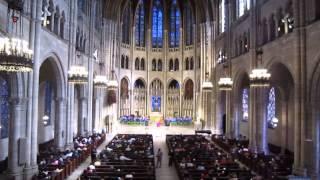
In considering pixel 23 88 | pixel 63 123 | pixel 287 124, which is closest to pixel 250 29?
pixel 287 124

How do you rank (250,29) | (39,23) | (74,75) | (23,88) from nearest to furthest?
1. (23,88)
2. (39,23)
3. (74,75)
4. (250,29)

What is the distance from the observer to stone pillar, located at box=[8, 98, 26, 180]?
1941 cm

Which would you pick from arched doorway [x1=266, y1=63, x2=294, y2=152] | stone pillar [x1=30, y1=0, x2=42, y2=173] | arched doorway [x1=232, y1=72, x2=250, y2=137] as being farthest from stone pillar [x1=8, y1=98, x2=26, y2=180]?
arched doorway [x1=232, y1=72, x2=250, y2=137]

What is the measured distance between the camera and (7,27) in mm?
17781

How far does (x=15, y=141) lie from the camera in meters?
19.6

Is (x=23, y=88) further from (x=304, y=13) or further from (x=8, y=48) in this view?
(x=304, y=13)

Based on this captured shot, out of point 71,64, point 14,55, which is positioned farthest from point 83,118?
point 14,55

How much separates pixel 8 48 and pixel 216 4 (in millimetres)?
40481

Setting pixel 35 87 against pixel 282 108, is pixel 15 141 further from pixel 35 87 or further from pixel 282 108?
pixel 282 108

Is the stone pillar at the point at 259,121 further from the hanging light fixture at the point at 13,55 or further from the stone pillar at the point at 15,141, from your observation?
the hanging light fixture at the point at 13,55

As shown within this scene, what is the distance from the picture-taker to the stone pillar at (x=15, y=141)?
19.4 m

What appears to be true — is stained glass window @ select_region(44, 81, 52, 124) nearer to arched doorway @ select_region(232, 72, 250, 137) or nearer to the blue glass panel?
arched doorway @ select_region(232, 72, 250, 137)

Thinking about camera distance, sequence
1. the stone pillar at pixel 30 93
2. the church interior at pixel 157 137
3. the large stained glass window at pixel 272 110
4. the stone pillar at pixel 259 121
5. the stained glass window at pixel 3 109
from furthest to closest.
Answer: the large stained glass window at pixel 272 110 < the stone pillar at pixel 259 121 < the stained glass window at pixel 3 109 < the stone pillar at pixel 30 93 < the church interior at pixel 157 137

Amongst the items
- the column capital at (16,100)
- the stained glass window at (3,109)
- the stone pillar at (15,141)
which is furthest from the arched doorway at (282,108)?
the stained glass window at (3,109)
